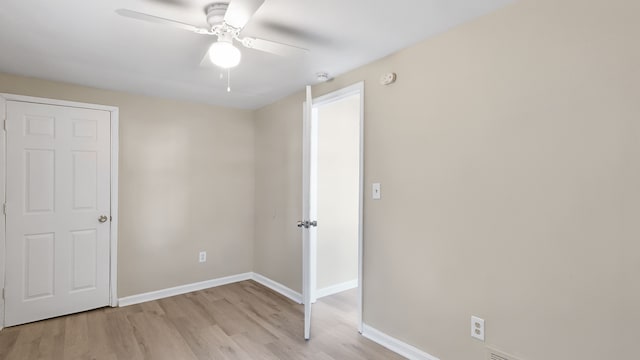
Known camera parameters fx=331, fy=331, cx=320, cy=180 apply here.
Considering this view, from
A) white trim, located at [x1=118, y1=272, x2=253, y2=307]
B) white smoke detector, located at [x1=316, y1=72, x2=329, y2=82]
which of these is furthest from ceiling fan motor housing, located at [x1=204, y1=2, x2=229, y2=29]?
white trim, located at [x1=118, y1=272, x2=253, y2=307]

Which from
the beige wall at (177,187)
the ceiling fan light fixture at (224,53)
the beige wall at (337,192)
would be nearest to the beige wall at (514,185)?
the beige wall at (337,192)

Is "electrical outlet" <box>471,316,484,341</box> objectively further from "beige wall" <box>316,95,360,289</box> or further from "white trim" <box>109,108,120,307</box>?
"white trim" <box>109,108,120,307</box>

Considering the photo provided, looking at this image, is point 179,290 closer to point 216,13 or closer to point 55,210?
point 55,210

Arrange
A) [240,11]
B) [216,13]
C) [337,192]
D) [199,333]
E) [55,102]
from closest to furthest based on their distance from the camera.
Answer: [240,11] → [216,13] → [199,333] → [55,102] → [337,192]

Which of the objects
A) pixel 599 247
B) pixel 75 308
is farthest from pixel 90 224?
pixel 599 247

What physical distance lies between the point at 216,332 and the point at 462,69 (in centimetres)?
275

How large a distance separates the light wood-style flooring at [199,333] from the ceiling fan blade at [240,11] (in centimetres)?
221

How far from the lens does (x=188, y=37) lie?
84.3 inches

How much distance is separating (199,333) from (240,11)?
251 cm

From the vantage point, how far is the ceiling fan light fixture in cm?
177

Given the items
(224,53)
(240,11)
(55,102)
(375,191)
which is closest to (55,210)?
(55,102)

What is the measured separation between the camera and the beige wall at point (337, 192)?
3.61 metres

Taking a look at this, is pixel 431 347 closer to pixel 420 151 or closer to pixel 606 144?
pixel 420 151

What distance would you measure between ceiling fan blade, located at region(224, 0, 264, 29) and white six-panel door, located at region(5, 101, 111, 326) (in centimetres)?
244
